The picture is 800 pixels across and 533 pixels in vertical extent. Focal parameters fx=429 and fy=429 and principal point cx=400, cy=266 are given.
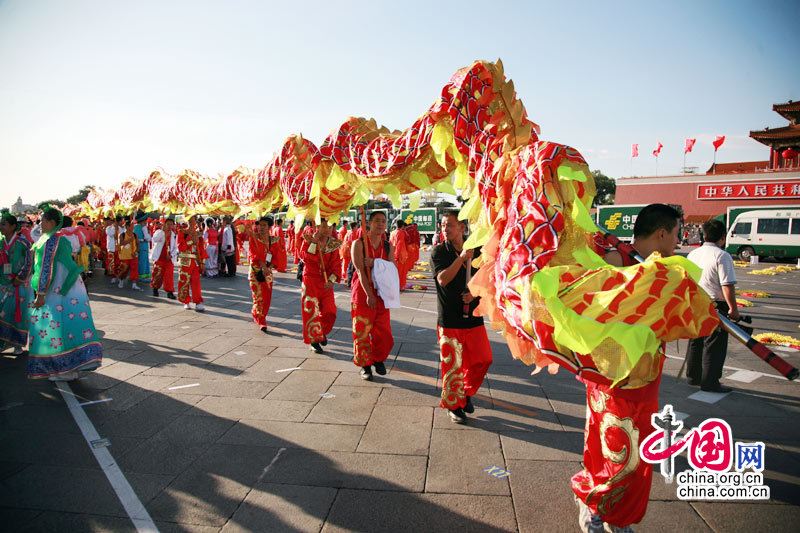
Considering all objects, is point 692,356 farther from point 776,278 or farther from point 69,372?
point 776,278

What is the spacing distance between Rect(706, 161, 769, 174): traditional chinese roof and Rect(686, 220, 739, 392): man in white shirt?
31.1 m

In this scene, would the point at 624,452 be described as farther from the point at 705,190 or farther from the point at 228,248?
the point at 705,190

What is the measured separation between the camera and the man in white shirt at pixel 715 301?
3.80 m

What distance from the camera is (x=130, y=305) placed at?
8352mm

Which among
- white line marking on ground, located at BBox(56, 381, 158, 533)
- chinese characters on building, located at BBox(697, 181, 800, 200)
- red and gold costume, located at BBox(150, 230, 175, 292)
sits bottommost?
white line marking on ground, located at BBox(56, 381, 158, 533)

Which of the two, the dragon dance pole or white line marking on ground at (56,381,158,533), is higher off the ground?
the dragon dance pole

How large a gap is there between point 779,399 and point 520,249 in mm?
3604

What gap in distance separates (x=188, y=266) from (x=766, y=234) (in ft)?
69.7

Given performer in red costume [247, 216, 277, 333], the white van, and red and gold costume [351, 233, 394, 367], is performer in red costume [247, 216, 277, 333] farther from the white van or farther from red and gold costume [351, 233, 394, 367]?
the white van

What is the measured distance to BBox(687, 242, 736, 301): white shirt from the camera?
3809mm

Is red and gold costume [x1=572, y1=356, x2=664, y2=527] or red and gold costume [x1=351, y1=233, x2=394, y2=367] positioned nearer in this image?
red and gold costume [x1=572, y1=356, x2=664, y2=527]

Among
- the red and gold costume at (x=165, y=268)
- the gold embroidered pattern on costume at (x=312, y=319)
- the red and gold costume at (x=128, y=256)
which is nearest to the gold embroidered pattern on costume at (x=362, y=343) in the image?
the gold embroidered pattern on costume at (x=312, y=319)

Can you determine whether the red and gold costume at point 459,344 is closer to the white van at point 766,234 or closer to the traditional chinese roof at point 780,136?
the white van at point 766,234

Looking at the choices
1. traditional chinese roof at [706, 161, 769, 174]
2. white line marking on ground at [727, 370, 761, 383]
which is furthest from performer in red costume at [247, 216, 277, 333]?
traditional chinese roof at [706, 161, 769, 174]
